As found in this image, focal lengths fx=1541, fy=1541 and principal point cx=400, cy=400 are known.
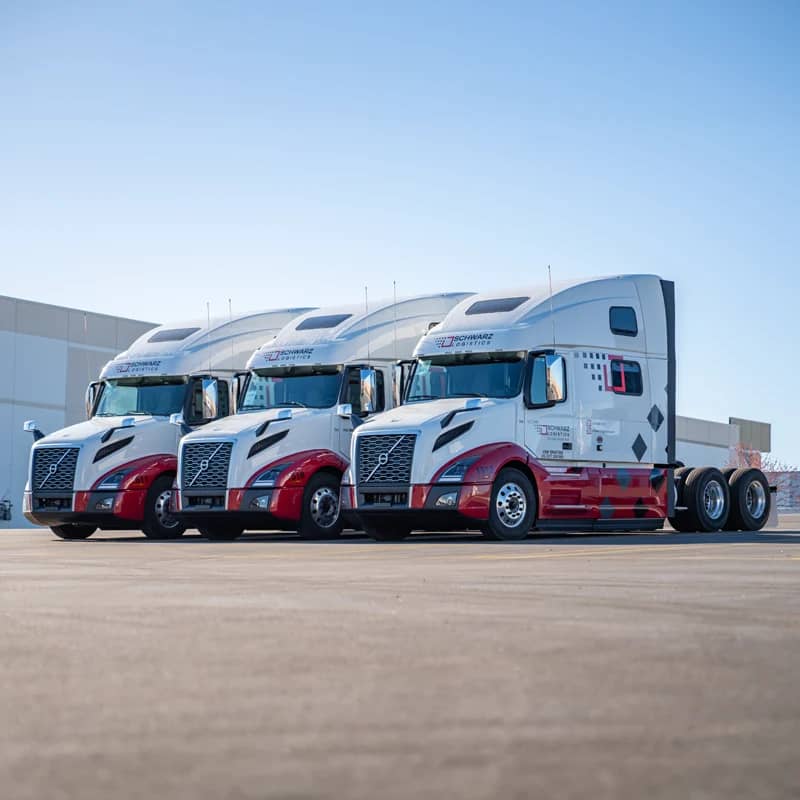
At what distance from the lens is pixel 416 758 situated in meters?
4.13

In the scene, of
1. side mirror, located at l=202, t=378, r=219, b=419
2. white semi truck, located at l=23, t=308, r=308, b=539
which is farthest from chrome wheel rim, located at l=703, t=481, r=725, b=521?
side mirror, located at l=202, t=378, r=219, b=419

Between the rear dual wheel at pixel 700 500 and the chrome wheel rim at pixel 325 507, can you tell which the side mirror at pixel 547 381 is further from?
the rear dual wheel at pixel 700 500

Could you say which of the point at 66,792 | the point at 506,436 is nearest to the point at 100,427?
the point at 506,436

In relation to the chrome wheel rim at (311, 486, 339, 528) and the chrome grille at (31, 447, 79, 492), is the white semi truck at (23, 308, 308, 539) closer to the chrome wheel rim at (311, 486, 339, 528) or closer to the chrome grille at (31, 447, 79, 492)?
the chrome grille at (31, 447, 79, 492)

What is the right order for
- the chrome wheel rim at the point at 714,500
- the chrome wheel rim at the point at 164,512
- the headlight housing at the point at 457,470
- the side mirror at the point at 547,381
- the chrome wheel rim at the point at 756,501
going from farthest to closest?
the chrome wheel rim at the point at 756,501 → the chrome wheel rim at the point at 714,500 → the chrome wheel rim at the point at 164,512 → the side mirror at the point at 547,381 → the headlight housing at the point at 457,470

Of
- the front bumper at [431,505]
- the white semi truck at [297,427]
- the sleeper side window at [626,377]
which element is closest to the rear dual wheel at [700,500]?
the sleeper side window at [626,377]

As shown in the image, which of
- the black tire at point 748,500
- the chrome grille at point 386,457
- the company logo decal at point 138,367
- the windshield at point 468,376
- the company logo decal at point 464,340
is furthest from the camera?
the company logo decal at point 138,367

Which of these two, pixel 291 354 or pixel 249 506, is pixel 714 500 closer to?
pixel 291 354

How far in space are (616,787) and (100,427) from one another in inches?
880

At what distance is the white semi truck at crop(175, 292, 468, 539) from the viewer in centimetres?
2312

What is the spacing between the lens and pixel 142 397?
85.3 ft

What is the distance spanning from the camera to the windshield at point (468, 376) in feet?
71.2

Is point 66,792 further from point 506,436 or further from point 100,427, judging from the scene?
point 100,427

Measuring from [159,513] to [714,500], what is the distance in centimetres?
914
